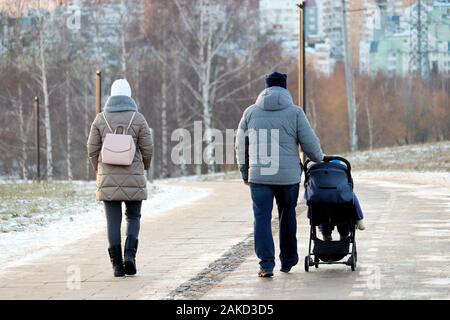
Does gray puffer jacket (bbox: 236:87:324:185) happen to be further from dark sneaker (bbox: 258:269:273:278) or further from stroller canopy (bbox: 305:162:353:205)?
dark sneaker (bbox: 258:269:273:278)

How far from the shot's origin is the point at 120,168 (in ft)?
36.6

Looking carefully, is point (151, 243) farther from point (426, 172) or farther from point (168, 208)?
point (426, 172)

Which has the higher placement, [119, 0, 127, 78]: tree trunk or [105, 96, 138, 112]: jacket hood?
[119, 0, 127, 78]: tree trunk

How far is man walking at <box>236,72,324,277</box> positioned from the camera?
10.9 metres

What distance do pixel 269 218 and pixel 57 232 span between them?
6.35m

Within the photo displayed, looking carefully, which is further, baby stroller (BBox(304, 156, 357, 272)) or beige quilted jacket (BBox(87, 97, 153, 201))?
beige quilted jacket (BBox(87, 97, 153, 201))

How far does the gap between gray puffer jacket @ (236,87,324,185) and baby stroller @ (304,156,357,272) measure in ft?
0.51

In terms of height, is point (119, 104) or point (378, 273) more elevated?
point (119, 104)

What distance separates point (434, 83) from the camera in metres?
92.9

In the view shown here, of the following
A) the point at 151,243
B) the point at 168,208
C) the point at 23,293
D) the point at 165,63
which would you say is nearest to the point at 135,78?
the point at 165,63

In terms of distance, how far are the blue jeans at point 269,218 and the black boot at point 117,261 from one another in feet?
4.26

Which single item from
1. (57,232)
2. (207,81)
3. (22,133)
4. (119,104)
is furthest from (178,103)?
(119,104)

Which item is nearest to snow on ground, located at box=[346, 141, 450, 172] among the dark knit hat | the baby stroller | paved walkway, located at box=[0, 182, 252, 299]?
paved walkway, located at box=[0, 182, 252, 299]

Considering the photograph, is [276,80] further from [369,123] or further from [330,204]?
[369,123]
